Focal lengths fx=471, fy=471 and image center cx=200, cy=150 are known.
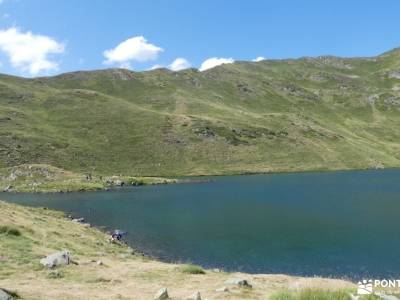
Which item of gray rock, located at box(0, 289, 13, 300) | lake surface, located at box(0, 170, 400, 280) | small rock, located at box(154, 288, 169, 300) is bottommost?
lake surface, located at box(0, 170, 400, 280)

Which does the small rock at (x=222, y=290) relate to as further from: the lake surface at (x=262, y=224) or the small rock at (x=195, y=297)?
the lake surface at (x=262, y=224)

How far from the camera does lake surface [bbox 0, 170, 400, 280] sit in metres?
51.7

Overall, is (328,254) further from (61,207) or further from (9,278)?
(61,207)

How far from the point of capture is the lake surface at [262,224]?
51719mm

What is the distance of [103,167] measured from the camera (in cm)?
19312

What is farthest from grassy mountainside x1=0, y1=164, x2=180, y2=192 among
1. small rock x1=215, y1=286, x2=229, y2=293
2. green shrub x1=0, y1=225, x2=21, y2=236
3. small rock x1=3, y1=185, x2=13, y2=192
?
small rock x1=215, y1=286, x2=229, y2=293

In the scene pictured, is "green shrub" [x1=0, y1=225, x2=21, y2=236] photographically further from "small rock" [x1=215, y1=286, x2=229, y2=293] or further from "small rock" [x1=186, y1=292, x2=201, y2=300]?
"small rock" [x1=186, y1=292, x2=201, y2=300]

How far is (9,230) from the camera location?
143 ft

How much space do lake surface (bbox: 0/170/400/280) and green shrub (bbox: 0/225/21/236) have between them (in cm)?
1684

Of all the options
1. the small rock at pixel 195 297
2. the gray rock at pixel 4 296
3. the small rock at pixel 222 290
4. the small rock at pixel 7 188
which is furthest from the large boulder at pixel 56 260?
the small rock at pixel 7 188

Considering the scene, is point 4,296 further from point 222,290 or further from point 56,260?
point 56,260

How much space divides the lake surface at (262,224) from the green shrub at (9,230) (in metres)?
16.8

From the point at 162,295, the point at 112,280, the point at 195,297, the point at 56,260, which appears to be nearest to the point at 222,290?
the point at 195,297

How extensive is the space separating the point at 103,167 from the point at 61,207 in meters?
90.1
